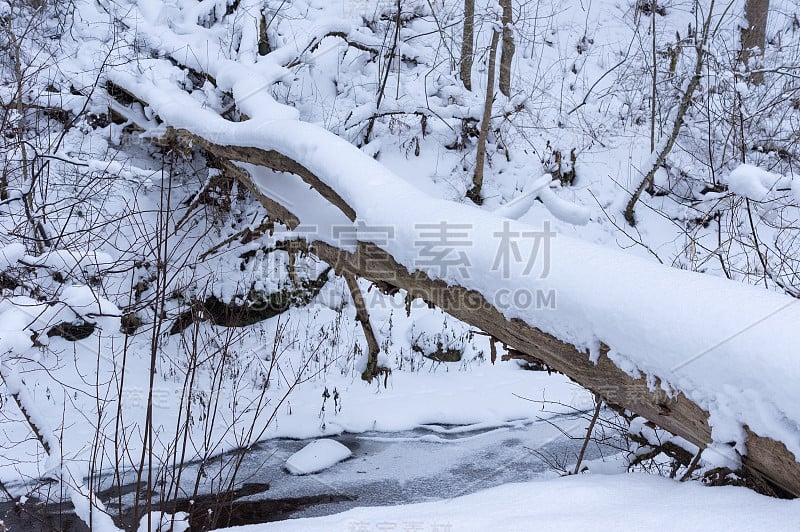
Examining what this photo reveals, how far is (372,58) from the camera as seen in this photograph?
10422 mm

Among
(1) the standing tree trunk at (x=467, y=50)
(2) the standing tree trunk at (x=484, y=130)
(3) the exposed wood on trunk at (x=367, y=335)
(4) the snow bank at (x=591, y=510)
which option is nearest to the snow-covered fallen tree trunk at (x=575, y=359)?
(4) the snow bank at (x=591, y=510)

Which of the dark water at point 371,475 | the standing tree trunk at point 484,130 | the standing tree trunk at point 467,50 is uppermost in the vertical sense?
the standing tree trunk at point 467,50

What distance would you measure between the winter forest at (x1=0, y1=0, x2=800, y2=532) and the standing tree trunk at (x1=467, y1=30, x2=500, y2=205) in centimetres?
4

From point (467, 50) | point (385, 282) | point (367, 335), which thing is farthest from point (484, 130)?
point (385, 282)

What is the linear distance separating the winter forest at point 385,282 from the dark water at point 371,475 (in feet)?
0.11

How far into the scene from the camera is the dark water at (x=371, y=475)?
4523 millimetres

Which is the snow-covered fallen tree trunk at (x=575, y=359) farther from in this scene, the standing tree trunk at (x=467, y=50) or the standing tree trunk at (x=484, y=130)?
the standing tree trunk at (x=467, y=50)

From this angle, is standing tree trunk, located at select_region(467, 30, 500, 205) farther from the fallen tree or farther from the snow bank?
the snow bank

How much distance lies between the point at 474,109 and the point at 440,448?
5634 mm

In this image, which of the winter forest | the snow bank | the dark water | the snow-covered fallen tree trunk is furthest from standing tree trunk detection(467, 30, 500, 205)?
the snow bank

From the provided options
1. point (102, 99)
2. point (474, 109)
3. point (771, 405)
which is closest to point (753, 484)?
point (771, 405)

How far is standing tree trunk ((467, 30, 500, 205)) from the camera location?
Result: 28.9ft

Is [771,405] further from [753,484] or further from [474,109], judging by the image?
[474,109]

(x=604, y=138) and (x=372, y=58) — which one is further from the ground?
(x=372, y=58)
